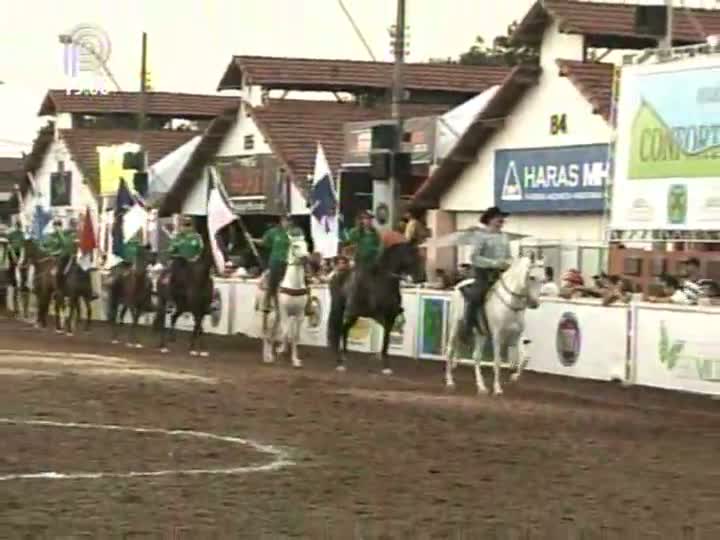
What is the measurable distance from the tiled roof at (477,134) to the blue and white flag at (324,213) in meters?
4.15

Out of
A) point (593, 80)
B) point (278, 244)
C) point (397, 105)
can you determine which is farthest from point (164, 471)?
point (593, 80)

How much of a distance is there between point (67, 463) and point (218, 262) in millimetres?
24550

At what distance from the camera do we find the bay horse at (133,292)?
3744 cm

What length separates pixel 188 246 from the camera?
1275 inches

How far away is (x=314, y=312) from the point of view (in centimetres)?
3572

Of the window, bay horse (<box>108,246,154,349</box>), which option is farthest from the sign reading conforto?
the window

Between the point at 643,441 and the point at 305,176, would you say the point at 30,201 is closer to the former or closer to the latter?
the point at 305,176

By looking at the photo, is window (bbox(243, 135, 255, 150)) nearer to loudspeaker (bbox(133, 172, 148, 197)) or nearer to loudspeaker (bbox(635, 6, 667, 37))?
loudspeaker (bbox(133, 172, 148, 197))

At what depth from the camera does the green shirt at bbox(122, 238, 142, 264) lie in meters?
38.0

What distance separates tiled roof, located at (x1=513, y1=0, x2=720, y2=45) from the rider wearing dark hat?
1406 cm

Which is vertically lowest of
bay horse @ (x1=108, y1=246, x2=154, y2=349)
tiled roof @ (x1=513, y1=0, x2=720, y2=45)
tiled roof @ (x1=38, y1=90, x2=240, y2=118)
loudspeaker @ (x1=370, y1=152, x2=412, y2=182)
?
bay horse @ (x1=108, y1=246, x2=154, y2=349)

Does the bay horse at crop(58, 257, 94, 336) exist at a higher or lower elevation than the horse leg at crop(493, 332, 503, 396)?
higher

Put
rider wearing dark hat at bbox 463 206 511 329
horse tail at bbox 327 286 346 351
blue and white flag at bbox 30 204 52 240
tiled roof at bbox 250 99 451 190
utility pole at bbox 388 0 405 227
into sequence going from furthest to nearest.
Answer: blue and white flag at bbox 30 204 52 240
tiled roof at bbox 250 99 451 190
utility pole at bbox 388 0 405 227
horse tail at bbox 327 286 346 351
rider wearing dark hat at bbox 463 206 511 329

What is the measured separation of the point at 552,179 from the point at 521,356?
11.5m
